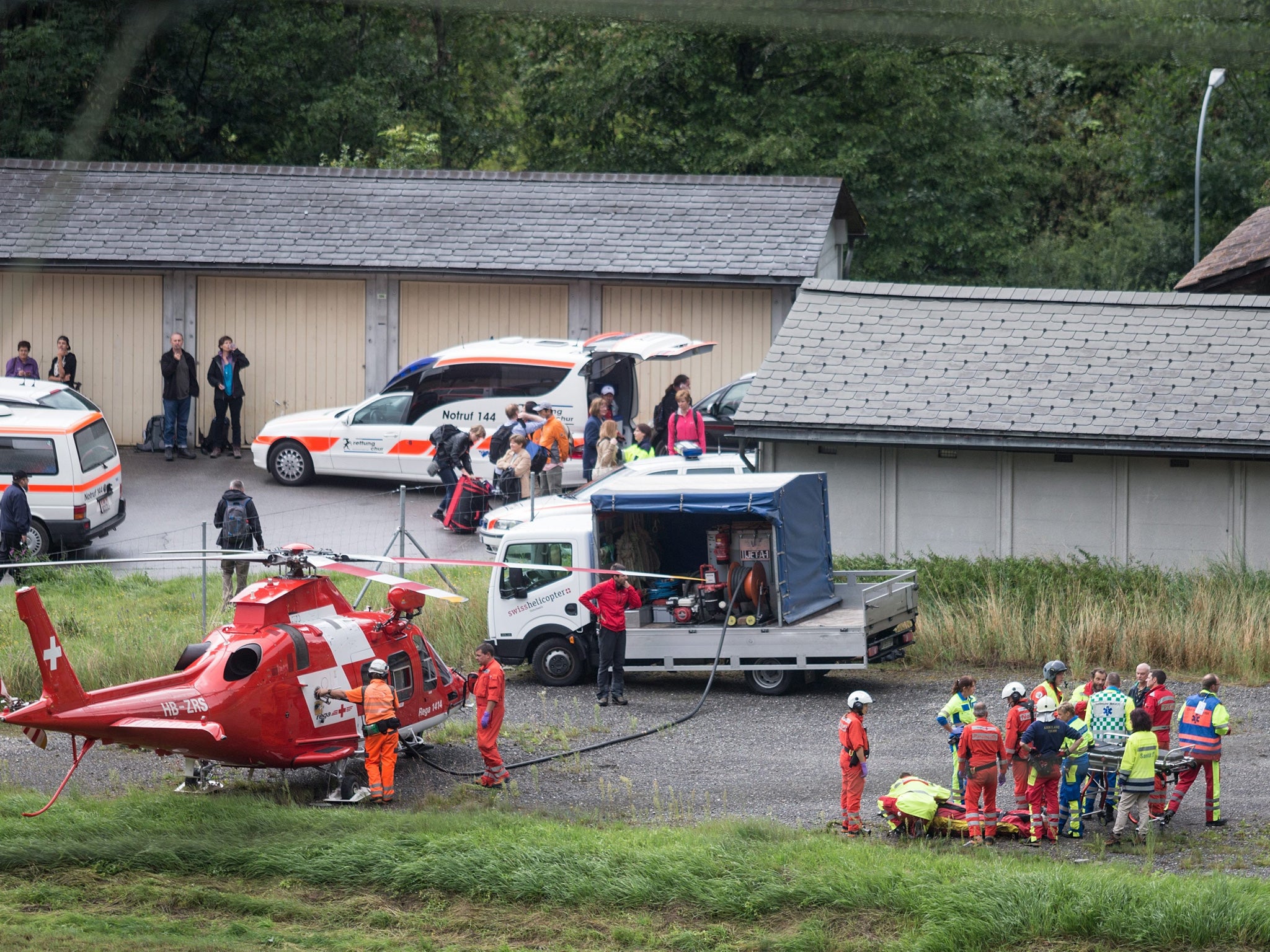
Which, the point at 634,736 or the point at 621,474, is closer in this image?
the point at 634,736

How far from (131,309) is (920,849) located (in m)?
21.9

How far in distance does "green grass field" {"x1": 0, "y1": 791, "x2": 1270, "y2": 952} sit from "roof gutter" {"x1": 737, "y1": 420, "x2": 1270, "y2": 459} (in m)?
9.32

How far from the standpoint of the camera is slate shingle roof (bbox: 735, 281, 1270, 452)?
2039 centimetres

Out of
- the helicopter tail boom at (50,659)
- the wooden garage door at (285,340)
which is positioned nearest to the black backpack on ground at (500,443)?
the wooden garage door at (285,340)

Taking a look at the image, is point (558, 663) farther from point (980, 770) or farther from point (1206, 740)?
point (1206, 740)

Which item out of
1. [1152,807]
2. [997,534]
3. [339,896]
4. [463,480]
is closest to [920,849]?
[1152,807]

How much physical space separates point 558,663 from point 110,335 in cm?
1513

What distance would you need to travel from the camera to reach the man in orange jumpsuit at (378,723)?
533 inches

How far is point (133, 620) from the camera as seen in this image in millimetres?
19297

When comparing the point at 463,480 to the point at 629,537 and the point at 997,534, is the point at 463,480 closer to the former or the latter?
the point at 629,537

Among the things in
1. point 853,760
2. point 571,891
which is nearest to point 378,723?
point 571,891

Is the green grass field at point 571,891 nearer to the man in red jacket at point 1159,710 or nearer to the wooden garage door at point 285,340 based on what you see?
the man in red jacket at point 1159,710

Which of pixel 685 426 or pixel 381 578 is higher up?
pixel 685 426

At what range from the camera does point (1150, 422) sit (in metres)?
20.2
